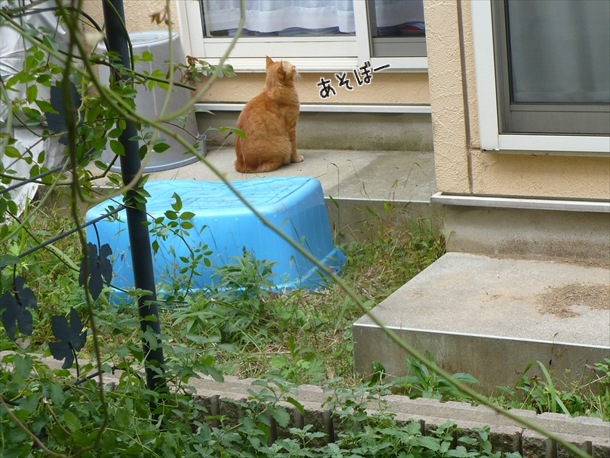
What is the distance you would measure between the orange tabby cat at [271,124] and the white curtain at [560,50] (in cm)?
217

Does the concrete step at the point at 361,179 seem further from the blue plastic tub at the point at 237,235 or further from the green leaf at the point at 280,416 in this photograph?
the green leaf at the point at 280,416

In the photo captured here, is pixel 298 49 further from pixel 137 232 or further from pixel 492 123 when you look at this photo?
pixel 137 232

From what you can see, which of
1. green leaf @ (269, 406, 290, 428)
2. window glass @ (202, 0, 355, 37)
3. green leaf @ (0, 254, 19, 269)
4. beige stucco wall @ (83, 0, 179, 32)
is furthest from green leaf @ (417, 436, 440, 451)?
beige stucco wall @ (83, 0, 179, 32)

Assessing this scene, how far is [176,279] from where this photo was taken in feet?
12.9

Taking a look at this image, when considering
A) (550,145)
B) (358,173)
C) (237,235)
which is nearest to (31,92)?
(237,235)

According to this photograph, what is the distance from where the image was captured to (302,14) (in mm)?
6371

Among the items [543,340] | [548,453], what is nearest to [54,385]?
[548,453]

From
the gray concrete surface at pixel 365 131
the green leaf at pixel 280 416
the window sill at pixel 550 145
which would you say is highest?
the window sill at pixel 550 145

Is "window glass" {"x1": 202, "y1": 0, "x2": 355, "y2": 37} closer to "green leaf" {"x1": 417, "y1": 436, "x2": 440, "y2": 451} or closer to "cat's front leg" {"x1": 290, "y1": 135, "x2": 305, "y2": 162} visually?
"cat's front leg" {"x1": 290, "y1": 135, "x2": 305, "y2": 162}

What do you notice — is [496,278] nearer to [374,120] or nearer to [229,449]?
Answer: [229,449]

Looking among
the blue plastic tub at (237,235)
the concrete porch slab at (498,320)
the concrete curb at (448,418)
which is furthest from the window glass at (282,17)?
the concrete curb at (448,418)

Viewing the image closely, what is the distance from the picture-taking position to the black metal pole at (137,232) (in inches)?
78.0

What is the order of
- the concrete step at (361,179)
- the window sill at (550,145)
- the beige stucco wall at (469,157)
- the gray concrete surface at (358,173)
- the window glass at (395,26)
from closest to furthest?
the window sill at (550,145)
the beige stucco wall at (469,157)
the concrete step at (361,179)
the gray concrete surface at (358,173)
the window glass at (395,26)

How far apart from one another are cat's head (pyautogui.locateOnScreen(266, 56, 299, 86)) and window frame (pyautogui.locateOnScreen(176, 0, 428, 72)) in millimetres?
516
